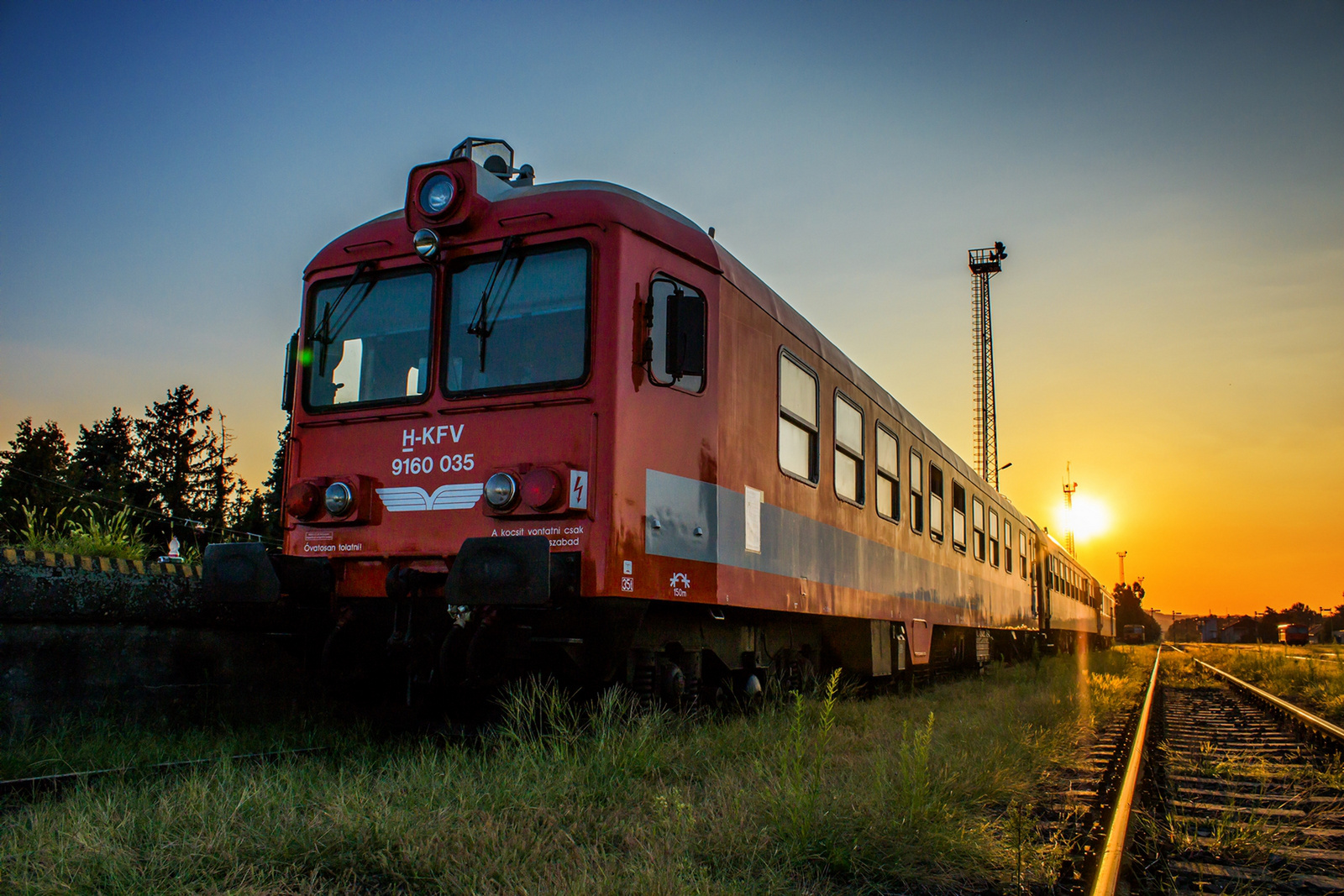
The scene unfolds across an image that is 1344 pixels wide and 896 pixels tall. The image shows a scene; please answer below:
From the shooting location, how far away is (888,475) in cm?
952

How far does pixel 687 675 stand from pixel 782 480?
4.84 ft

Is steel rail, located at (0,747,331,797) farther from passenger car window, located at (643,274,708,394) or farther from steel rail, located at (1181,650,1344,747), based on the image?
steel rail, located at (1181,650,1344,747)

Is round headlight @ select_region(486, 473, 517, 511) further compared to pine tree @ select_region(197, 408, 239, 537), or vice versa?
pine tree @ select_region(197, 408, 239, 537)

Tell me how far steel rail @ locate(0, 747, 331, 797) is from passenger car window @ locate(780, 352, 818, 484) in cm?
352

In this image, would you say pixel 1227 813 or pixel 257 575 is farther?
pixel 257 575

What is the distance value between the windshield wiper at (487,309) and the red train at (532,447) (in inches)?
0.8

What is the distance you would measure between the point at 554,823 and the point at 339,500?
8.75ft

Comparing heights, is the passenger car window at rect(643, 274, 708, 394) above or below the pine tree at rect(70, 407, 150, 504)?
below

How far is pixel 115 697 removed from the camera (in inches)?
225

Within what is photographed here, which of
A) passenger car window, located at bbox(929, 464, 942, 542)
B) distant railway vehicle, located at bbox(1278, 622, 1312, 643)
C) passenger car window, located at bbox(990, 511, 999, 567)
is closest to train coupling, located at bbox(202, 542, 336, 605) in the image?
passenger car window, located at bbox(929, 464, 942, 542)

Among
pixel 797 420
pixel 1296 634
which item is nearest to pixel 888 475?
pixel 797 420

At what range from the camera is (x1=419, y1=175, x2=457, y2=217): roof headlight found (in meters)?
5.77

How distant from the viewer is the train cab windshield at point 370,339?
5875 mm

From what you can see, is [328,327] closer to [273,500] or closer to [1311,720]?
[1311,720]
